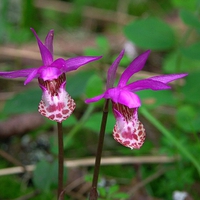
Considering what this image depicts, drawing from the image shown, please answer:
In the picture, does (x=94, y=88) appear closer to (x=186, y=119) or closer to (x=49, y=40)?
(x=186, y=119)

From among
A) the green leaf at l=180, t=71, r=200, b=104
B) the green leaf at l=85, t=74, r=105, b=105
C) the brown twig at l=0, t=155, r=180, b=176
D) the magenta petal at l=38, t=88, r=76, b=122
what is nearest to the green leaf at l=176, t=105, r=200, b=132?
the green leaf at l=180, t=71, r=200, b=104

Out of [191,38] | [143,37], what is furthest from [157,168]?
[191,38]

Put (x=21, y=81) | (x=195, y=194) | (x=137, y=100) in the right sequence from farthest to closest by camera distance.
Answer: (x=21, y=81) → (x=195, y=194) → (x=137, y=100)

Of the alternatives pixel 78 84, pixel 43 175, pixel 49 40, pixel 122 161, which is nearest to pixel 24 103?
pixel 78 84

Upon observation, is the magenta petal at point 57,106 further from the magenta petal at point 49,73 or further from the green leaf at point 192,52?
the green leaf at point 192,52

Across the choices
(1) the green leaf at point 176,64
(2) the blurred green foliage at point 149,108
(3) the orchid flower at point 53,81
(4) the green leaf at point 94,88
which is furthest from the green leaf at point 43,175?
(1) the green leaf at point 176,64

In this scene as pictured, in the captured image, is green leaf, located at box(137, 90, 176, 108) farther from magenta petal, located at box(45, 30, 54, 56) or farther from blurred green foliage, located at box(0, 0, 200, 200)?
magenta petal, located at box(45, 30, 54, 56)

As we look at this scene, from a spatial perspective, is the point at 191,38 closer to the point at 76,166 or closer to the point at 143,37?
the point at 143,37
